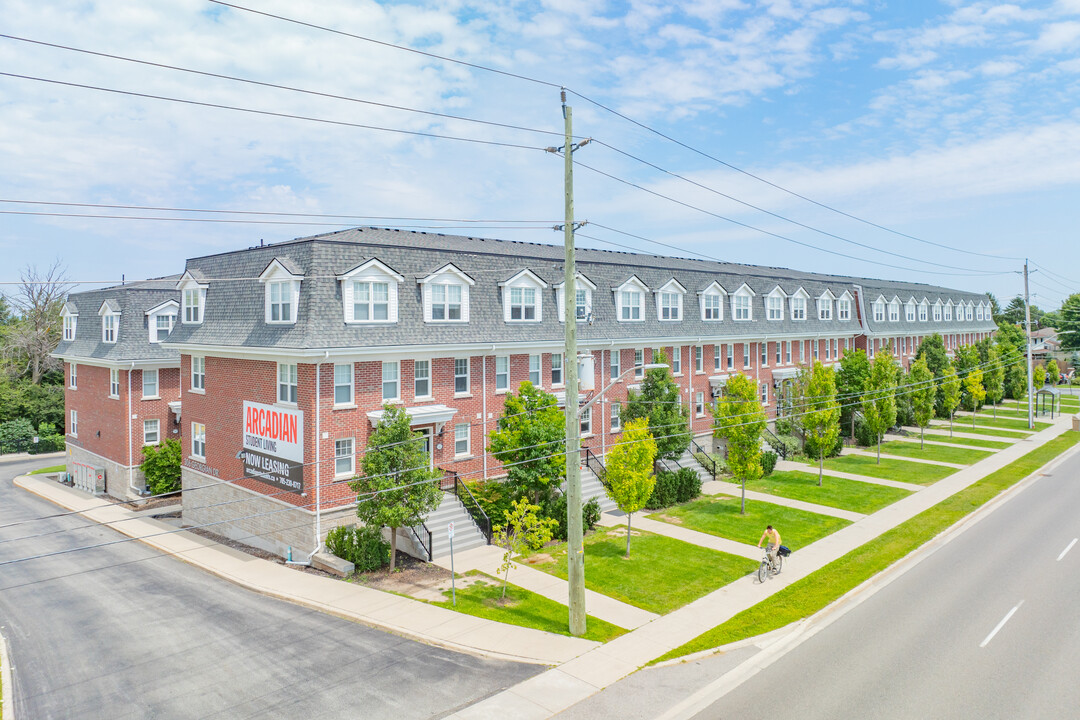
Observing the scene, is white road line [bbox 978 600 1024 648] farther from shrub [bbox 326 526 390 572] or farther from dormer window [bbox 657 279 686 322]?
dormer window [bbox 657 279 686 322]

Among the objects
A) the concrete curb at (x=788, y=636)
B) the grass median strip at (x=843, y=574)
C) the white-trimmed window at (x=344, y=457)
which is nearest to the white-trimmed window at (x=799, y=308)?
the grass median strip at (x=843, y=574)

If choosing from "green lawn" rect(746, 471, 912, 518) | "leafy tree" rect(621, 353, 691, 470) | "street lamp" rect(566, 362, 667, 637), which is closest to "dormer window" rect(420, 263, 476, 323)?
"leafy tree" rect(621, 353, 691, 470)

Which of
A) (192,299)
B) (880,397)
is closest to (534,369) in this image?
(192,299)

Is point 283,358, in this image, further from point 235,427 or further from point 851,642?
point 851,642

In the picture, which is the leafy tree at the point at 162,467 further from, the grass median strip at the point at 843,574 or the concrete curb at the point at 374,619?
the grass median strip at the point at 843,574

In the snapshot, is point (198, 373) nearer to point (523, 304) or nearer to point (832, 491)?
point (523, 304)

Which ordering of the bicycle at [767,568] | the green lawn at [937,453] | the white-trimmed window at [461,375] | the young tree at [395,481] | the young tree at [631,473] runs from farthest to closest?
1. the green lawn at [937,453]
2. the white-trimmed window at [461,375]
3. the young tree at [631,473]
4. the young tree at [395,481]
5. the bicycle at [767,568]
